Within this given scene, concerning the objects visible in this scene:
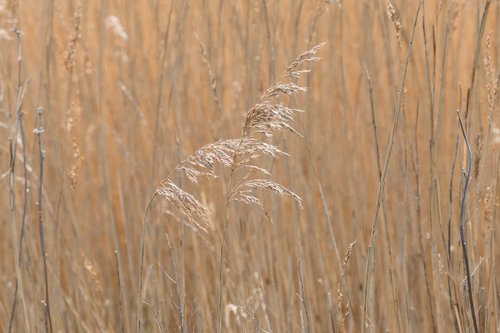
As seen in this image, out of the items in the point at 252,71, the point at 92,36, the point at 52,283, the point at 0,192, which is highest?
the point at 92,36

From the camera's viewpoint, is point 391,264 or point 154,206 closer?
point 391,264

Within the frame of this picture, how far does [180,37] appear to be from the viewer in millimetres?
1879

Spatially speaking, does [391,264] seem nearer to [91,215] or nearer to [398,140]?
[398,140]

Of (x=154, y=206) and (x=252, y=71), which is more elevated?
(x=252, y=71)

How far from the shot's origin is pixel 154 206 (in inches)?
83.1

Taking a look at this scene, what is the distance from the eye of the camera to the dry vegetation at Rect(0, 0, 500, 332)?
4.44ft

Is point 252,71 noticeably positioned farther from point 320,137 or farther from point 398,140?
point 398,140

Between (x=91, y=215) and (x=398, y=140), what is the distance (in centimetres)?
140

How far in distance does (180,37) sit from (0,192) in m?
0.66

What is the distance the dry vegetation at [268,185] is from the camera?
1.35 meters

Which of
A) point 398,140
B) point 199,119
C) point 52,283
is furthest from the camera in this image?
point 199,119

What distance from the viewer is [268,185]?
44.3 inches

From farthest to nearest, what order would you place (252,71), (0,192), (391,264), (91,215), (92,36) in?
(92,36) → (91,215) → (0,192) → (252,71) → (391,264)

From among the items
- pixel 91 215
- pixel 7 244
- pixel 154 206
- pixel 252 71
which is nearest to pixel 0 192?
pixel 7 244
